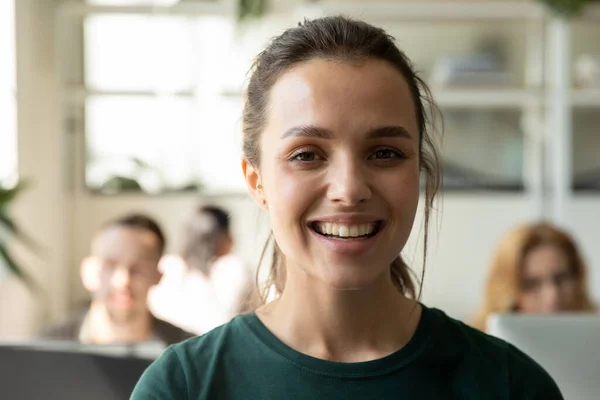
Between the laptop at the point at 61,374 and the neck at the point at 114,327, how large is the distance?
162 centimetres

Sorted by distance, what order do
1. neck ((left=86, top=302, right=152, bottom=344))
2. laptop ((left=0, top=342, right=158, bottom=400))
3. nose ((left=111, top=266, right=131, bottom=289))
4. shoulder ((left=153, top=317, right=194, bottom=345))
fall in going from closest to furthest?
laptop ((left=0, top=342, right=158, bottom=400)) < shoulder ((left=153, top=317, right=194, bottom=345)) < neck ((left=86, top=302, right=152, bottom=344)) < nose ((left=111, top=266, right=131, bottom=289))

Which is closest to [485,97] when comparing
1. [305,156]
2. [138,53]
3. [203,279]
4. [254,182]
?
[138,53]

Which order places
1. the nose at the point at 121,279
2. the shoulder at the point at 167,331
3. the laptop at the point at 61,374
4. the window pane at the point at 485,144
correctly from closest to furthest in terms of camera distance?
the laptop at the point at 61,374 < the shoulder at the point at 167,331 < the nose at the point at 121,279 < the window pane at the point at 485,144

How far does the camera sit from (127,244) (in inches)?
120

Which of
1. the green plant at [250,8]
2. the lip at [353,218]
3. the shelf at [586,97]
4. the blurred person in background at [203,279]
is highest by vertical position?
the green plant at [250,8]

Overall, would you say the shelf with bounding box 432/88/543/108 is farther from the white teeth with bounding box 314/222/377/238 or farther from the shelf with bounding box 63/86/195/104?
the white teeth with bounding box 314/222/377/238

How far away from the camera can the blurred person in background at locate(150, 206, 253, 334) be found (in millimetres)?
3836

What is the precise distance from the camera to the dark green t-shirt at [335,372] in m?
1.06

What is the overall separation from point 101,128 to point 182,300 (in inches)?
68.0

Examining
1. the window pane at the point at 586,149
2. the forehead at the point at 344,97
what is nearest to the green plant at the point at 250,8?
the window pane at the point at 586,149

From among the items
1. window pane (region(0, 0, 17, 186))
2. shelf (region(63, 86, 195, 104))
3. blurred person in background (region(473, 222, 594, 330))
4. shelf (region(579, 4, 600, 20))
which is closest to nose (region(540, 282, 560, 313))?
blurred person in background (region(473, 222, 594, 330))

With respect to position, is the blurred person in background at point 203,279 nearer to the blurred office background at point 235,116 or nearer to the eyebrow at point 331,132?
the blurred office background at point 235,116

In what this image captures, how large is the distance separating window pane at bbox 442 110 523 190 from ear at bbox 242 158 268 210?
4058mm

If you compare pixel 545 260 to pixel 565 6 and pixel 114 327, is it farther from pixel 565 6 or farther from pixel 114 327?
pixel 565 6
